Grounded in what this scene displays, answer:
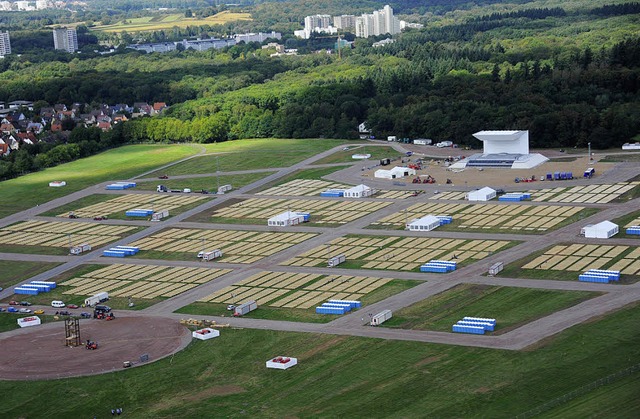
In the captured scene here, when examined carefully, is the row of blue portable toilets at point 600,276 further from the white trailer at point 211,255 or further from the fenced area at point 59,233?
the fenced area at point 59,233

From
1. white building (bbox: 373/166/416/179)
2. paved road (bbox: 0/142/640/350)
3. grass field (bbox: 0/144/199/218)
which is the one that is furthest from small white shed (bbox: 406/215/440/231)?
grass field (bbox: 0/144/199/218)

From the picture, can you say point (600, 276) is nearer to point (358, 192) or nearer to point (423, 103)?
point (358, 192)

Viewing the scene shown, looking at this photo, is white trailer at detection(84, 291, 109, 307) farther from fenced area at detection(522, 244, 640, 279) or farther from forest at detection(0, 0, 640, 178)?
forest at detection(0, 0, 640, 178)

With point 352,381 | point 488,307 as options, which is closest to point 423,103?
point 488,307

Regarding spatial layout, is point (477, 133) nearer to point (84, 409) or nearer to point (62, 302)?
point (62, 302)

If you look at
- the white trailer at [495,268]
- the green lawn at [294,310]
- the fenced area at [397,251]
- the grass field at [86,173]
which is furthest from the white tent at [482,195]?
the grass field at [86,173]

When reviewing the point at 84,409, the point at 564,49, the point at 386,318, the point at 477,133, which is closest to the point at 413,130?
the point at 477,133
